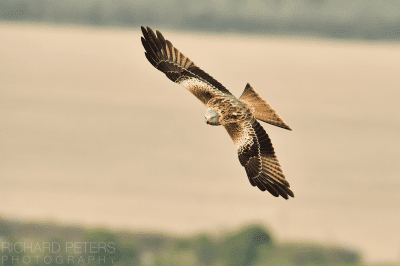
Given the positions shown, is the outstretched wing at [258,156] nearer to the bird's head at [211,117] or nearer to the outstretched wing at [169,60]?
the bird's head at [211,117]

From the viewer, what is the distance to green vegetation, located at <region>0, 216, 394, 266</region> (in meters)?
58.1

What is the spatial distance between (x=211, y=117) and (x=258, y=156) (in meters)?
1.27

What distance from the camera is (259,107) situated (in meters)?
11.1

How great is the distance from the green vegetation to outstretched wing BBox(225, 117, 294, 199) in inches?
1829

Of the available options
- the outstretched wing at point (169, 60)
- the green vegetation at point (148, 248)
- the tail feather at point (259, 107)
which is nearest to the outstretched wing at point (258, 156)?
the tail feather at point (259, 107)

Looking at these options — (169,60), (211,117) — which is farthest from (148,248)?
(211,117)

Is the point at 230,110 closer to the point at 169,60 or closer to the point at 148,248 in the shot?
the point at 169,60

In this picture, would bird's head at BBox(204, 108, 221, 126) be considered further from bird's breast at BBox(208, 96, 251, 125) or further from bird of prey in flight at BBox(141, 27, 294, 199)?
bird's breast at BBox(208, 96, 251, 125)

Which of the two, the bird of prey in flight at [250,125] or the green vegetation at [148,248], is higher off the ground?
the green vegetation at [148,248]

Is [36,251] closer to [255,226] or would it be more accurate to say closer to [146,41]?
[255,226]

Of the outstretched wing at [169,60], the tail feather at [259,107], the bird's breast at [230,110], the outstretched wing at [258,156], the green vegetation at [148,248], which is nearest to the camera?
the outstretched wing at [258,156]

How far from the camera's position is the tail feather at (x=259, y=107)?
1093 cm

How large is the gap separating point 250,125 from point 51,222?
52.9 metres

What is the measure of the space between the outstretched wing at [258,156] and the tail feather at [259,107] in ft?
0.87
